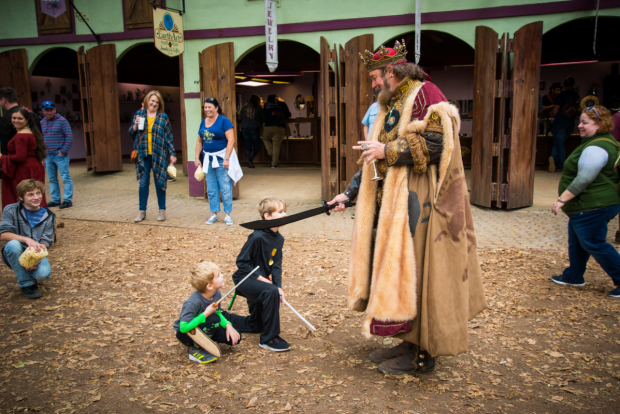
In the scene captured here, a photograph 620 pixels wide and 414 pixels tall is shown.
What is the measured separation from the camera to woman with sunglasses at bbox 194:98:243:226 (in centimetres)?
684

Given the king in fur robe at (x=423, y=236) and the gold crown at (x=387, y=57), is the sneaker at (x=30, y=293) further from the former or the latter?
the gold crown at (x=387, y=57)

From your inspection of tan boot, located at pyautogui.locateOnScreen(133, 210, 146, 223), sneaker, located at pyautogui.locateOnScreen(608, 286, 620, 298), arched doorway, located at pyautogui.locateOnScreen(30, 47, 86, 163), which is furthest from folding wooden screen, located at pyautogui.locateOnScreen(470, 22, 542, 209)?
arched doorway, located at pyautogui.locateOnScreen(30, 47, 86, 163)

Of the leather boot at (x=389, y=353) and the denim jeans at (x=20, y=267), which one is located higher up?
the denim jeans at (x=20, y=267)

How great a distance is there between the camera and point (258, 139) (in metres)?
13.5

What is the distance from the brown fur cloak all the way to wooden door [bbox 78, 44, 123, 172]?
9716 mm

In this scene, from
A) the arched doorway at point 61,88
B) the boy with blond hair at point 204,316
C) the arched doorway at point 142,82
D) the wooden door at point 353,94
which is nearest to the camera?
the boy with blond hair at point 204,316

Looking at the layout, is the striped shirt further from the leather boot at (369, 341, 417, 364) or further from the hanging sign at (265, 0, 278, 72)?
the leather boot at (369, 341, 417, 364)

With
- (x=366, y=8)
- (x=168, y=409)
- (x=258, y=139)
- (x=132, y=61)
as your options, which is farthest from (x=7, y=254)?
(x=132, y=61)

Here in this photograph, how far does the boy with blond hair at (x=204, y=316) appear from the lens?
3.12 metres

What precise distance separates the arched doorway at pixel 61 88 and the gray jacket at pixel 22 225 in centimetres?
1117

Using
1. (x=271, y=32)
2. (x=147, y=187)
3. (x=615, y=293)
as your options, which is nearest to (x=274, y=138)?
(x=271, y=32)

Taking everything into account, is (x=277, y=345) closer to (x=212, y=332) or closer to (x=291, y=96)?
(x=212, y=332)

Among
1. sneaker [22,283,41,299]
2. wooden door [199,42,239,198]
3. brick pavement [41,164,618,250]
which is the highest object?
wooden door [199,42,239,198]

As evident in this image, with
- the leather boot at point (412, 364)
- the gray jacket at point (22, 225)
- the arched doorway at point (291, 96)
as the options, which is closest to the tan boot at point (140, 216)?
the gray jacket at point (22, 225)
